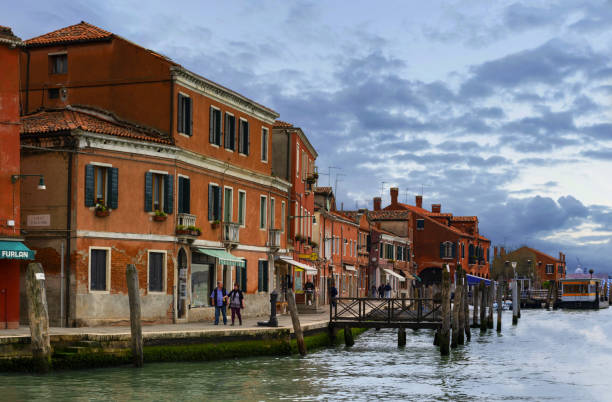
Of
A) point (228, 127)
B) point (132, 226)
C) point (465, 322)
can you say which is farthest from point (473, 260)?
point (132, 226)

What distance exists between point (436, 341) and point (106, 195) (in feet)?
50.0

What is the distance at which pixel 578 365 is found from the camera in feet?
104

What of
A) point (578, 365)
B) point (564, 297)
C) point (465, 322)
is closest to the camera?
point (578, 365)

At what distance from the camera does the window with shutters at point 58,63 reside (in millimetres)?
34500

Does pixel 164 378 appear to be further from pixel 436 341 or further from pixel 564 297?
pixel 564 297

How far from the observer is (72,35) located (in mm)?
34750

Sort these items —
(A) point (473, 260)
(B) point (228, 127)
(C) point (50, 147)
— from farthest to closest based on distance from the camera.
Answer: (A) point (473, 260) → (B) point (228, 127) → (C) point (50, 147)

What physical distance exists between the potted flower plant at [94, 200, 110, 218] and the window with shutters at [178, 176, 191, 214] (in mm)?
3743

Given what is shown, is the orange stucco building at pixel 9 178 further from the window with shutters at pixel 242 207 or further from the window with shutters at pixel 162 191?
the window with shutters at pixel 242 207

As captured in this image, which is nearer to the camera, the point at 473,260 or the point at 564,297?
the point at 564,297

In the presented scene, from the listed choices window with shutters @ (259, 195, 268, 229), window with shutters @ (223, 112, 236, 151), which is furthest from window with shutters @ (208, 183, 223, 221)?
window with shutters @ (259, 195, 268, 229)

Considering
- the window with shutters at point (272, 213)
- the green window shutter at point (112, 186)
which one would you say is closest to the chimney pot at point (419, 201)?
the window with shutters at point (272, 213)

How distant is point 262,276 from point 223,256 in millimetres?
5330

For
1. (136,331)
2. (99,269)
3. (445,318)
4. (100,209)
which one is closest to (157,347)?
(136,331)
